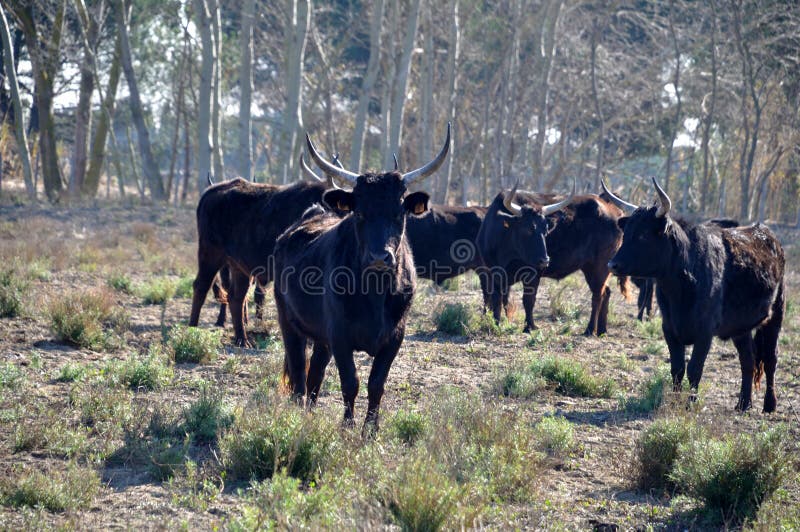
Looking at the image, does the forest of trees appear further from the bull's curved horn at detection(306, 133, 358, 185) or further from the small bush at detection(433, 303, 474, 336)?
the bull's curved horn at detection(306, 133, 358, 185)

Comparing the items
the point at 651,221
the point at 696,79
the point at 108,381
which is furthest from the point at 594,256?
the point at 696,79

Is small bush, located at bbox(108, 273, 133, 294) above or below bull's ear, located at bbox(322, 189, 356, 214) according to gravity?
below

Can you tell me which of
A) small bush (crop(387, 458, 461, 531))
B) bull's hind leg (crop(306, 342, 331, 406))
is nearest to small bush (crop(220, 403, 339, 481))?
small bush (crop(387, 458, 461, 531))

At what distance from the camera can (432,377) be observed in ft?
29.9

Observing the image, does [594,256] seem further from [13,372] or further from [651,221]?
[13,372]

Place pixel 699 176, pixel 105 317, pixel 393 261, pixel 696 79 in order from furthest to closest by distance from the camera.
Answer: pixel 699 176, pixel 696 79, pixel 105 317, pixel 393 261

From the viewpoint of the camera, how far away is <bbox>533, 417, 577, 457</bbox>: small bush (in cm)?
639

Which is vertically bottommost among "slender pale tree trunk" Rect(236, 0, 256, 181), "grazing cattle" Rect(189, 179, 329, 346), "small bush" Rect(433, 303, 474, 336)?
"small bush" Rect(433, 303, 474, 336)

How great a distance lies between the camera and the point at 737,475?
5.29m

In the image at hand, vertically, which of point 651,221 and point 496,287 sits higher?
point 651,221

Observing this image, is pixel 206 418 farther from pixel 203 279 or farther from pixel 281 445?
pixel 203 279

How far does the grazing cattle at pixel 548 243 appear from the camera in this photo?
12.7 meters

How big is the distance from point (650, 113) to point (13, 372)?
33728 millimetres

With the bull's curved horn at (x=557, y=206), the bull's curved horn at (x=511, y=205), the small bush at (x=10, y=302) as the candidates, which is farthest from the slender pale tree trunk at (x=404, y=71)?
the small bush at (x=10, y=302)
